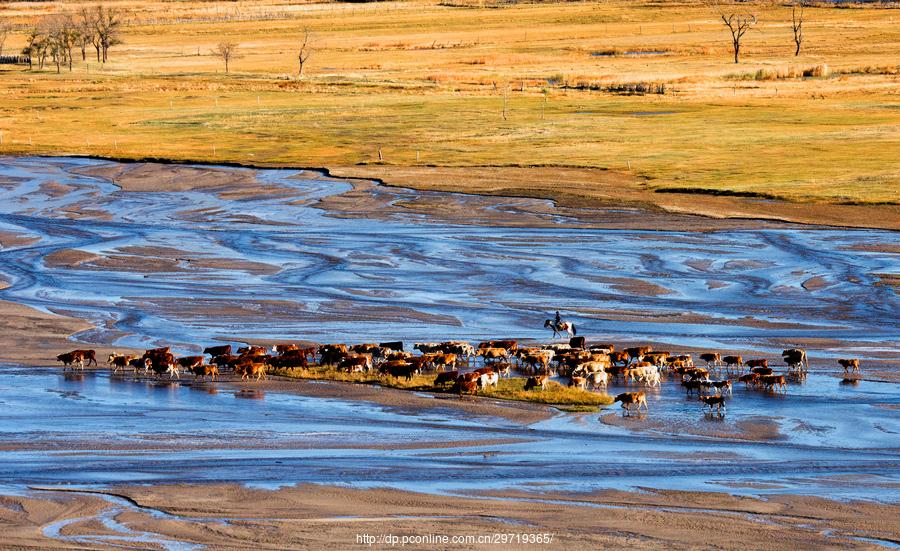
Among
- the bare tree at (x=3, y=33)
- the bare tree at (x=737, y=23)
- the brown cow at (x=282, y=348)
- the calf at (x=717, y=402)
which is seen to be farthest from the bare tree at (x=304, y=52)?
the calf at (x=717, y=402)

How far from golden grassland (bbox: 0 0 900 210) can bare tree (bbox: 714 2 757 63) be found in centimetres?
178

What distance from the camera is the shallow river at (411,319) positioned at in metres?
20.7

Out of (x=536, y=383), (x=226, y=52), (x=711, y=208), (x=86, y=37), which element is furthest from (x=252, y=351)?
(x=86, y=37)

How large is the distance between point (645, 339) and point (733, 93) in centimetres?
7723

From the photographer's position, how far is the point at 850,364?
2727 cm

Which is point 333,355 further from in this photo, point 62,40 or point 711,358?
point 62,40

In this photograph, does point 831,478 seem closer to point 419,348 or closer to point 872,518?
point 872,518

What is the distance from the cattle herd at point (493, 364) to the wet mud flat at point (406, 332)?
21.3 inches

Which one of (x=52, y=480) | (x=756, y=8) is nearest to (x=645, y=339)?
(x=52, y=480)

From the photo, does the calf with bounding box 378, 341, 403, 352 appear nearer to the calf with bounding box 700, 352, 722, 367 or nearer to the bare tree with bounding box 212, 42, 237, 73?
the calf with bounding box 700, 352, 722, 367

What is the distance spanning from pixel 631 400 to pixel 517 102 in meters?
77.1

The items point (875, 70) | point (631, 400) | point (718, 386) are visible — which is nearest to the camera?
point (631, 400)

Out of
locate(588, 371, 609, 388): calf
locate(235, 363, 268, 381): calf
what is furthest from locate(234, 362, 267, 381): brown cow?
locate(588, 371, 609, 388): calf

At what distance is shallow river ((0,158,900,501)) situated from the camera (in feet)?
67.8
